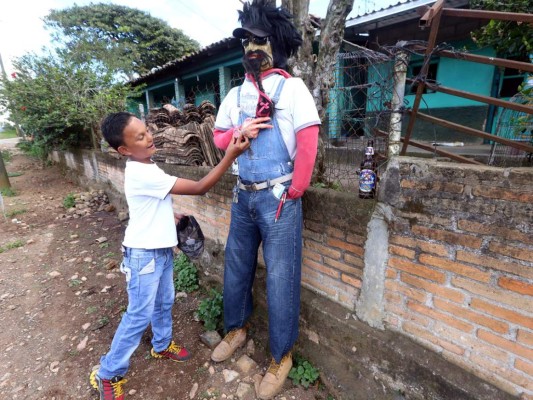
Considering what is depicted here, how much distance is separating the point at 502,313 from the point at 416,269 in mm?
406

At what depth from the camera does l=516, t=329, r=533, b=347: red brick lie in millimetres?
1341

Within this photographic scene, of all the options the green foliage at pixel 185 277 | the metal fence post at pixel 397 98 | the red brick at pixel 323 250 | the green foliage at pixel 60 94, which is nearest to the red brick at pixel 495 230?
the red brick at pixel 323 250

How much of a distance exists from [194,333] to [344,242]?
5.45 feet

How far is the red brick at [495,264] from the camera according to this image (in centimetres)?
131

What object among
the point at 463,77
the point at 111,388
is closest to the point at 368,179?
the point at 111,388

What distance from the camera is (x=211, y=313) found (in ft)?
8.76

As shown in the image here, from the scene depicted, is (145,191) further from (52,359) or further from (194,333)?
(52,359)

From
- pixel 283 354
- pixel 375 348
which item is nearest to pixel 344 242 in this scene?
pixel 375 348

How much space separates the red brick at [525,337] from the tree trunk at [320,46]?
204 cm

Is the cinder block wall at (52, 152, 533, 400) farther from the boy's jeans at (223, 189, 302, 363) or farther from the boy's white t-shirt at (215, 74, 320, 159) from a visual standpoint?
the boy's white t-shirt at (215, 74, 320, 159)

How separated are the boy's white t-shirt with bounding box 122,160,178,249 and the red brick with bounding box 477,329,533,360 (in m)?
1.91

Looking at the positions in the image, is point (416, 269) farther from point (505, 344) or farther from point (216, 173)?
point (216, 173)

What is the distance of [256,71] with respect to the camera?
1.71 meters

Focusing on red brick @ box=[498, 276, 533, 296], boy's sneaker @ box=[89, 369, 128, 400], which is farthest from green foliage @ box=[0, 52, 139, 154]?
red brick @ box=[498, 276, 533, 296]
